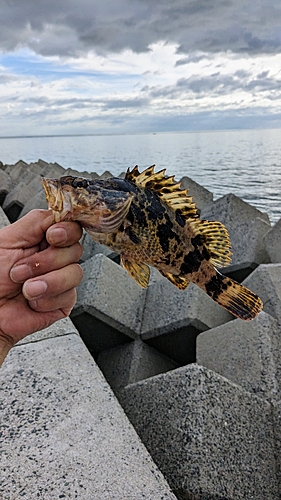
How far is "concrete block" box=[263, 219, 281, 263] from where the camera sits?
5.27 m

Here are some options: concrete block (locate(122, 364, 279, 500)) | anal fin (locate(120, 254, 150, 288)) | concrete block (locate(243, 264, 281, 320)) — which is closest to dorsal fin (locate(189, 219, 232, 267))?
anal fin (locate(120, 254, 150, 288))

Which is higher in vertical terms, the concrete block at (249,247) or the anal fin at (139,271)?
the anal fin at (139,271)

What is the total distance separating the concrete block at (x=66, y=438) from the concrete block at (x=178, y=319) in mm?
1628

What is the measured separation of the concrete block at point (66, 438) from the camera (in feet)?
6.88

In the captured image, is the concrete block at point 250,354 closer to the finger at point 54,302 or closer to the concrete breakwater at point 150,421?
the concrete breakwater at point 150,421

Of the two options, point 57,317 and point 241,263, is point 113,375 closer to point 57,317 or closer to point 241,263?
point 241,263

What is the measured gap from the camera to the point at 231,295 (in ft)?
7.21

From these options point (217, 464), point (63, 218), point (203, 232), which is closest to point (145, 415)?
point (217, 464)

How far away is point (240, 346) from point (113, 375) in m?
1.71

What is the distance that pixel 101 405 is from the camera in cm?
261

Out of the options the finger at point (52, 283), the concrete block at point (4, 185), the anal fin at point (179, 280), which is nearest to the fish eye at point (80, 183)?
the finger at point (52, 283)

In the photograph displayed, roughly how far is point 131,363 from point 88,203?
3.07m

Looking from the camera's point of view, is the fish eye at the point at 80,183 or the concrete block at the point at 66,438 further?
the concrete block at the point at 66,438

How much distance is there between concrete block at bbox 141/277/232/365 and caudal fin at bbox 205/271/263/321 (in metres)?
2.20
